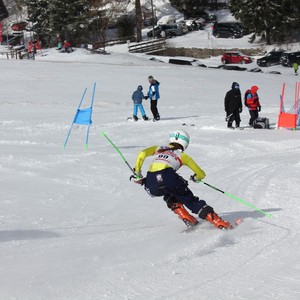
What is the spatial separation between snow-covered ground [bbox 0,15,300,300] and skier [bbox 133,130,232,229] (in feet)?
0.80

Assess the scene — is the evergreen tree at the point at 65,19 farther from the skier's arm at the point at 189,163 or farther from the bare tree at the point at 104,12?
the skier's arm at the point at 189,163

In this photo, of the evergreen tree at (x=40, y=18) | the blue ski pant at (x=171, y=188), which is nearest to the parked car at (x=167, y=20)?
the evergreen tree at (x=40, y=18)

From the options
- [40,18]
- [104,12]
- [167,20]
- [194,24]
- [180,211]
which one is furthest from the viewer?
[167,20]

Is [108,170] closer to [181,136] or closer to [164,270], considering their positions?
[181,136]

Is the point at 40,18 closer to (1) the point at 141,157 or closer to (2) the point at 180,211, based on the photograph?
(1) the point at 141,157

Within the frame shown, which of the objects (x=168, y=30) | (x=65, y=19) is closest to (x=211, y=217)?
(x=65, y=19)

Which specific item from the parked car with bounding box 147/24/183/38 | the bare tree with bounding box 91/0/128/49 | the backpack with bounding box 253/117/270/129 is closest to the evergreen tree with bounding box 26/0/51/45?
the bare tree with bounding box 91/0/128/49

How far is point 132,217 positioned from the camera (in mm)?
9742

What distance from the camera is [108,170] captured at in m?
13.5

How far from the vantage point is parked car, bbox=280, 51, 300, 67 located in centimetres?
4678

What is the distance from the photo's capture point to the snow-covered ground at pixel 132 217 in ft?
21.4

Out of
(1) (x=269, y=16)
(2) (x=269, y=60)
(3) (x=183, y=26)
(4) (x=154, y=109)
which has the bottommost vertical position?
(2) (x=269, y=60)

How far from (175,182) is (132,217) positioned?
1484mm

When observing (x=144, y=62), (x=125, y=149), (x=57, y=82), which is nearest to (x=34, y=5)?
(x=144, y=62)
